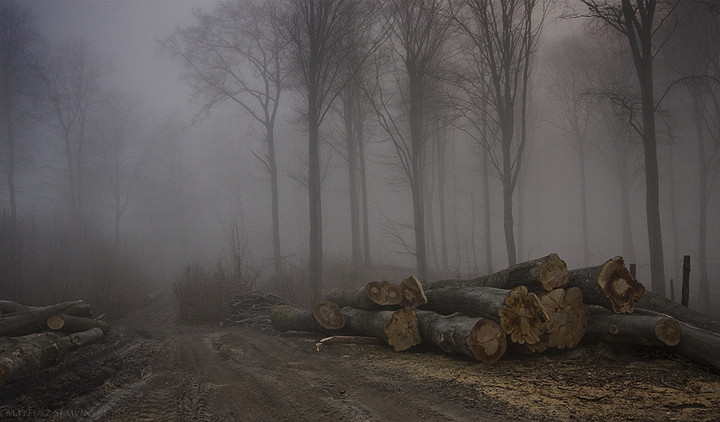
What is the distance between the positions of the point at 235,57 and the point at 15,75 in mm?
10445

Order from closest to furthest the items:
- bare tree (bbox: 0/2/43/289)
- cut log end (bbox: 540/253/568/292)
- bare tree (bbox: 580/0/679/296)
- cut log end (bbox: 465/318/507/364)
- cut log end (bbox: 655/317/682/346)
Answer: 1. cut log end (bbox: 655/317/682/346)
2. cut log end (bbox: 465/318/507/364)
3. cut log end (bbox: 540/253/568/292)
4. bare tree (bbox: 580/0/679/296)
5. bare tree (bbox: 0/2/43/289)

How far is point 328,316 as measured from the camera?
25.6 ft

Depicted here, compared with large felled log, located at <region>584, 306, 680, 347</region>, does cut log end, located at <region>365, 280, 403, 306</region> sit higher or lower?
higher

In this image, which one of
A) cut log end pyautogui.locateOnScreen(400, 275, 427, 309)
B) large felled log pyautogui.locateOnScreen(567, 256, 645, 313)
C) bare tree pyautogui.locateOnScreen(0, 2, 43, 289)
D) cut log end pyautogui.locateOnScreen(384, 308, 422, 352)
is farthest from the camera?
bare tree pyautogui.locateOnScreen(0, 2, 43, 289)

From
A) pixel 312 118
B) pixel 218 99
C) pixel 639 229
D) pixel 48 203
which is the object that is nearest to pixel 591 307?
pixel 312 118

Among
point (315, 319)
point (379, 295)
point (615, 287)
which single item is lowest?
point (315, 319)

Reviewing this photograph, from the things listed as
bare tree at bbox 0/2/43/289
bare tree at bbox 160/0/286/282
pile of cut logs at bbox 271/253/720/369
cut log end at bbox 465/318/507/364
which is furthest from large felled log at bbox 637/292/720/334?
bare tree at bbox 0/2/43/289

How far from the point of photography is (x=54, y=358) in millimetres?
6059

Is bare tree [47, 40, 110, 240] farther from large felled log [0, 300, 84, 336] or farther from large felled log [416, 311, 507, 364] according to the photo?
large felled log [416, 311, 507, 364]

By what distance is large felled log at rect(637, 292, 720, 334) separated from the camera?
5757 mm

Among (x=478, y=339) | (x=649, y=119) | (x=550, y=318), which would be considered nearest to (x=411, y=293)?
(x=478, y=339)

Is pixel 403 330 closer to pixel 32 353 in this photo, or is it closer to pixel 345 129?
pixel 32 353

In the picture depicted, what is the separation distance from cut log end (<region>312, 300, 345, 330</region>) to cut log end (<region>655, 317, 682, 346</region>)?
4937mm

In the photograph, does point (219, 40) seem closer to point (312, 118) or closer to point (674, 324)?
point (312, 118)
